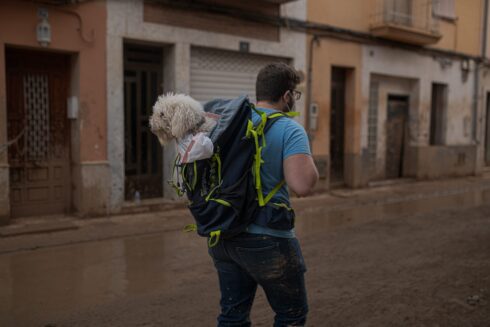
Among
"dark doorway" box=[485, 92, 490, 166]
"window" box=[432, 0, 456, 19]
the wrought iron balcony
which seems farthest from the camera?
"dark doorway" box=[485, 92, 490, 166]

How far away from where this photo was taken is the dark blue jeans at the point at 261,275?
242cm

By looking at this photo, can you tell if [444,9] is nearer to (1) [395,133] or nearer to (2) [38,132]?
(1) [395,133]

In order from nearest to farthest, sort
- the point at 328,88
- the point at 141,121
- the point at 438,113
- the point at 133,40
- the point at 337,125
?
the point at 133,40
the point at 141,121
the point at 328,88
the point at 337,125
the point at 438,113

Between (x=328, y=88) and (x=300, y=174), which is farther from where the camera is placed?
(x=328, y=88)

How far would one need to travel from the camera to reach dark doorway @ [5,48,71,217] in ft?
24.7

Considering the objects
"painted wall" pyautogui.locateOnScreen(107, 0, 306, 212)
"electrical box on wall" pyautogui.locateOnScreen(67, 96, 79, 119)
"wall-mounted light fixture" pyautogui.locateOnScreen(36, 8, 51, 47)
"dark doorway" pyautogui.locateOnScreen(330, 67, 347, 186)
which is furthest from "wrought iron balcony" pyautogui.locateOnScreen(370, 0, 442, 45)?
"wall-mounted light fixture" pyautogui.locateOnScreen(36, 8, 51, 47)

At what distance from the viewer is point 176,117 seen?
2.40 metres

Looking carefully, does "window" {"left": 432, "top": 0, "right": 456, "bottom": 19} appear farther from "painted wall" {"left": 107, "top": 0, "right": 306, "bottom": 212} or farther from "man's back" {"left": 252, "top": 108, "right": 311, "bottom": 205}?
"man's back" {"left": 252, "top": 108, "right": 311, "bottom": 205}

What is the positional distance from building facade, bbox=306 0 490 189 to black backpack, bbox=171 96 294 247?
337 inches

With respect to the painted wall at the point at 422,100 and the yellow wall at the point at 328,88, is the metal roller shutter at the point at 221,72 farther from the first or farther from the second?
the painted wall at the point at 422,100

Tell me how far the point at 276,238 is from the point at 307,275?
286 cm

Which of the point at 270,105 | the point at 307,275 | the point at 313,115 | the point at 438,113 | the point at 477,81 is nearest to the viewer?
the point at 270,105

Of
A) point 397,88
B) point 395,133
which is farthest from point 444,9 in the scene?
point 395,133

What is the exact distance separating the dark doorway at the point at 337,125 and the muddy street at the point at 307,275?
4.23 meters
